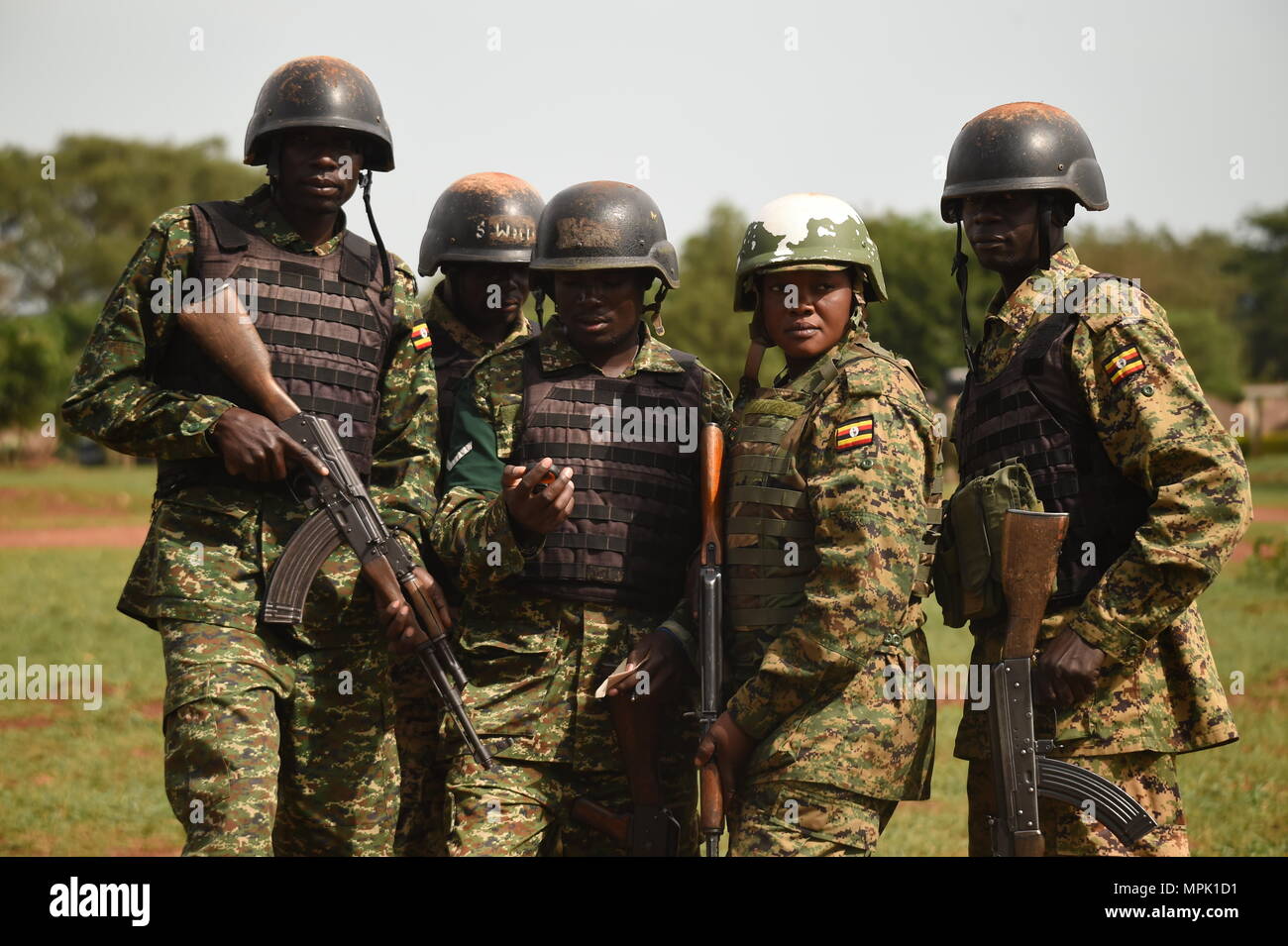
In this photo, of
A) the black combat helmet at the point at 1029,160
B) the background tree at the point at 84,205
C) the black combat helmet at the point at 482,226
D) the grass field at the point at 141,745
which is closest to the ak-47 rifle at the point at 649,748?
the black combat helmet at the point at 1029,160

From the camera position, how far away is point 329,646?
192 inches

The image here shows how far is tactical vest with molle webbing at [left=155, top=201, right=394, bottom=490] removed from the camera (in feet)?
15.6

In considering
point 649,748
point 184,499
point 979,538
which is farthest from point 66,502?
point 979,538

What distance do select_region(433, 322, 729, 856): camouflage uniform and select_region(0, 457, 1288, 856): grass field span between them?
344cm

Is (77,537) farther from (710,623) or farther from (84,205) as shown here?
(84,205)

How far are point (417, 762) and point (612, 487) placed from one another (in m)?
1.55

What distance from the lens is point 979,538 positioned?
4398 millimetres

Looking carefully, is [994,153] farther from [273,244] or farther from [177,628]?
[177,628]

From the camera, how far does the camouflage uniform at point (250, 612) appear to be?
443 cm

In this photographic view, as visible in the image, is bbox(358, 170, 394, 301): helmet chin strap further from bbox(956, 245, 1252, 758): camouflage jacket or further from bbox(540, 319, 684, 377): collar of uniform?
bbox(956, 245, 1252, 758): camouflage jacket

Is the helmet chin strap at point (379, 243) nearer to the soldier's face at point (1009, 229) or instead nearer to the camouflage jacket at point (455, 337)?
the camouflage jacket at point (455, 337)

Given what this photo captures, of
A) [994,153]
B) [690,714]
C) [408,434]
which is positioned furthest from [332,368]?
[994,153]

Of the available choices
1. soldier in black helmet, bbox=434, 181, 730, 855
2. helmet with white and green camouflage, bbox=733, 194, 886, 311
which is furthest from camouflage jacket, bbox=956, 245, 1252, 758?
soldier in black helmet, bbox=434, 181, 730, 855

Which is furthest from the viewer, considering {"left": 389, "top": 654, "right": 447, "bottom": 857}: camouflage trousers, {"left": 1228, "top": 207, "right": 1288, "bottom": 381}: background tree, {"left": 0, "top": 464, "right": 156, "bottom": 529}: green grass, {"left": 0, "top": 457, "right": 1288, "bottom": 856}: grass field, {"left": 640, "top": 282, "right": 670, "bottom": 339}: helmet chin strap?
{"left": 1228, "top": 207, "right": 1288, "bottom": 381}: background tree
